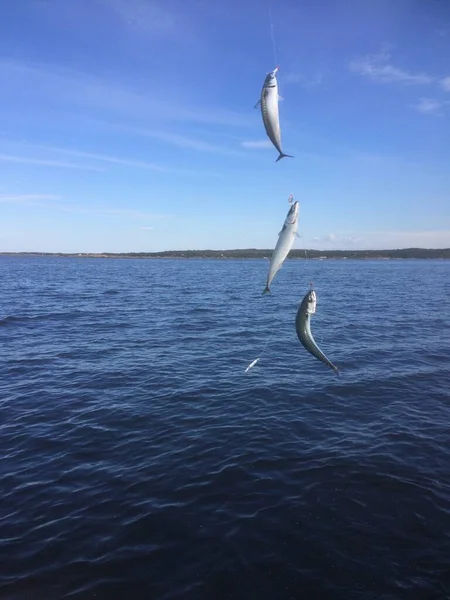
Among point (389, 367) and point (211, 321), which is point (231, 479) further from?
point (211, 321)

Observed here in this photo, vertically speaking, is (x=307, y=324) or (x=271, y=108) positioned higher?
(x=271, y=108)

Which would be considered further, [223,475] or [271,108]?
[223,475]

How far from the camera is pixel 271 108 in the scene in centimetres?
502

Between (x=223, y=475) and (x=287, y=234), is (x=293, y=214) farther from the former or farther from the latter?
(x=223, y=475)

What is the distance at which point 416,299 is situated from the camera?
161 ft

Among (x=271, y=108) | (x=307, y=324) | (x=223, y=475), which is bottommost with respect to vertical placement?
(x=223, y=475)

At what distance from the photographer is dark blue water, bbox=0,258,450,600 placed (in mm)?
7637

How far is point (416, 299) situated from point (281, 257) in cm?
4925

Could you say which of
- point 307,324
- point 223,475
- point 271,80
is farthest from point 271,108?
point 223,475

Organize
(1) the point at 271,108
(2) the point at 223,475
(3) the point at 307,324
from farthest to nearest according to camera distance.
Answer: (2) the point at 223,475 < (3) the point at 307,324 < (1) the point at 271,108

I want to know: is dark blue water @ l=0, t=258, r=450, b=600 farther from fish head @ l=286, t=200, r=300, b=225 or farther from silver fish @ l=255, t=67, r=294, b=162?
silver fish @ l=255, t=67, r=294, b=162

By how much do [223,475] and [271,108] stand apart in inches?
362

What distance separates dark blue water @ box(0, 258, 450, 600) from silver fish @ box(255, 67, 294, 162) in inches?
305

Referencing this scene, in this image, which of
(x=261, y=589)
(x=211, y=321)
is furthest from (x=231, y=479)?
(x=211, y=321)
